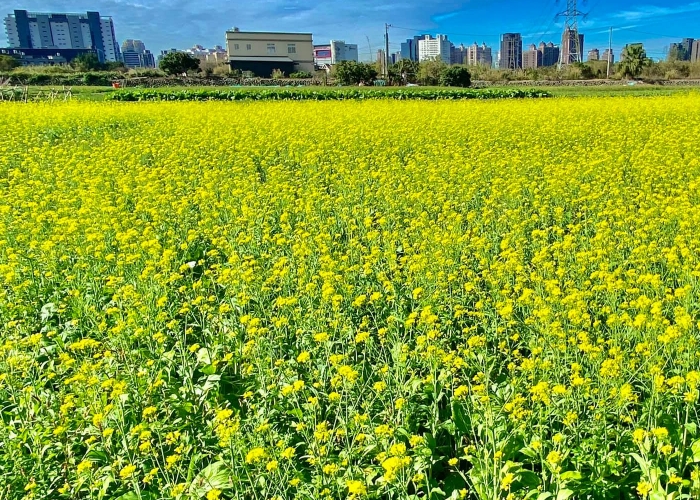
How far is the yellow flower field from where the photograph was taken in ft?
9.90

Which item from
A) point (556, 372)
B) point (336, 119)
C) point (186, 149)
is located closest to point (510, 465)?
point (556, 372)

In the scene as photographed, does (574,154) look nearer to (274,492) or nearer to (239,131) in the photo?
(239,131)

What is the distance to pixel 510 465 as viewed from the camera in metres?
2.83

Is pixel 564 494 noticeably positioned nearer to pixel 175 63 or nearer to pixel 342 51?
pixel 175 63

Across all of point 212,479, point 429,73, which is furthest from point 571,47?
point 212,479

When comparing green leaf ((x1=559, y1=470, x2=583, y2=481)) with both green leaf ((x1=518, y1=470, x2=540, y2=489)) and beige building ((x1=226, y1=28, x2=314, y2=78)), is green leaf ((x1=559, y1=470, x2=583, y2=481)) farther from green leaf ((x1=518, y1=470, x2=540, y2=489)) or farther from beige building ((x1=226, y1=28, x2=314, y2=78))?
beige building ((x1=226, y1=28, x2=314, y2=78))

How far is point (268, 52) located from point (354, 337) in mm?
97430

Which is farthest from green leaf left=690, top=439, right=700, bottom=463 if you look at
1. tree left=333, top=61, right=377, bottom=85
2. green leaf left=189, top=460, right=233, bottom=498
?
tree left=333, top=61, right=377, bottom=85

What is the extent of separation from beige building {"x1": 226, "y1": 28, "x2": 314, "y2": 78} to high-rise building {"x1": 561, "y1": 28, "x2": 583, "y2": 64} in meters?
40.7

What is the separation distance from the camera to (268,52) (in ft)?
311

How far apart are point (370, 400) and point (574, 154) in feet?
31.6

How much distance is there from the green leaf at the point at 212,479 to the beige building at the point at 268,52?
307 feet

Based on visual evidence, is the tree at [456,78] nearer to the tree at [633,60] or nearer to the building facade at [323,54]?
the tree at [633,60]

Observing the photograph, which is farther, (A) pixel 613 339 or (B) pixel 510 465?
(A) pixel 613 339
